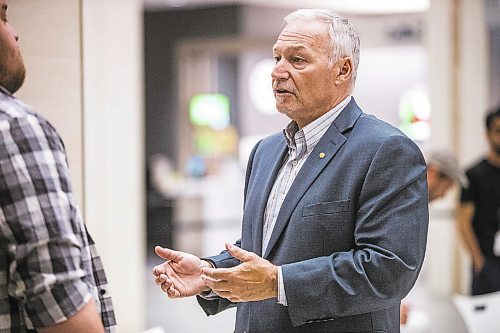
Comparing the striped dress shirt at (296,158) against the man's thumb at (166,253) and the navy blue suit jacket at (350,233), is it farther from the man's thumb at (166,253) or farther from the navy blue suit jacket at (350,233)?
the man's thumb at (166,253)

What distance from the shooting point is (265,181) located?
7.14ft

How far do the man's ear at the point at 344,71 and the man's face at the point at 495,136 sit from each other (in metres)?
4.11

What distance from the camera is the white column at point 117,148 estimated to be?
3764 millimetres

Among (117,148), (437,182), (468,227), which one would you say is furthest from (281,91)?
(468,227)

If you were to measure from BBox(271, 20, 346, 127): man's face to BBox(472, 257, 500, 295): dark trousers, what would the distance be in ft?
12.9

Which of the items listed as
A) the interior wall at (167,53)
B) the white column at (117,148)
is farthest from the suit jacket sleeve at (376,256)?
the interior wall at (167,53)

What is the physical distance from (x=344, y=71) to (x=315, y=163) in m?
0.24

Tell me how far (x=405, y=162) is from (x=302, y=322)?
42 cm

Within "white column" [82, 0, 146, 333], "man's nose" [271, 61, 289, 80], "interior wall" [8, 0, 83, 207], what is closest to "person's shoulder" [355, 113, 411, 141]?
"man's nose" [271, 61, 289, 80]

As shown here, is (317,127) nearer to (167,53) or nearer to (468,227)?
(468,227)

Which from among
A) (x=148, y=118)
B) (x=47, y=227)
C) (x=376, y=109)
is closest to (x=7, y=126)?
(x=47, y=227)

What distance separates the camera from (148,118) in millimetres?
14102

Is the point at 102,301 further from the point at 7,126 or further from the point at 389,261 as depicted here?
the point at 389,261

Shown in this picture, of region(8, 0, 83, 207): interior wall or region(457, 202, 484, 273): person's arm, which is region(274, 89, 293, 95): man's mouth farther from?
region(457, 202, 484, 273): person's arm
